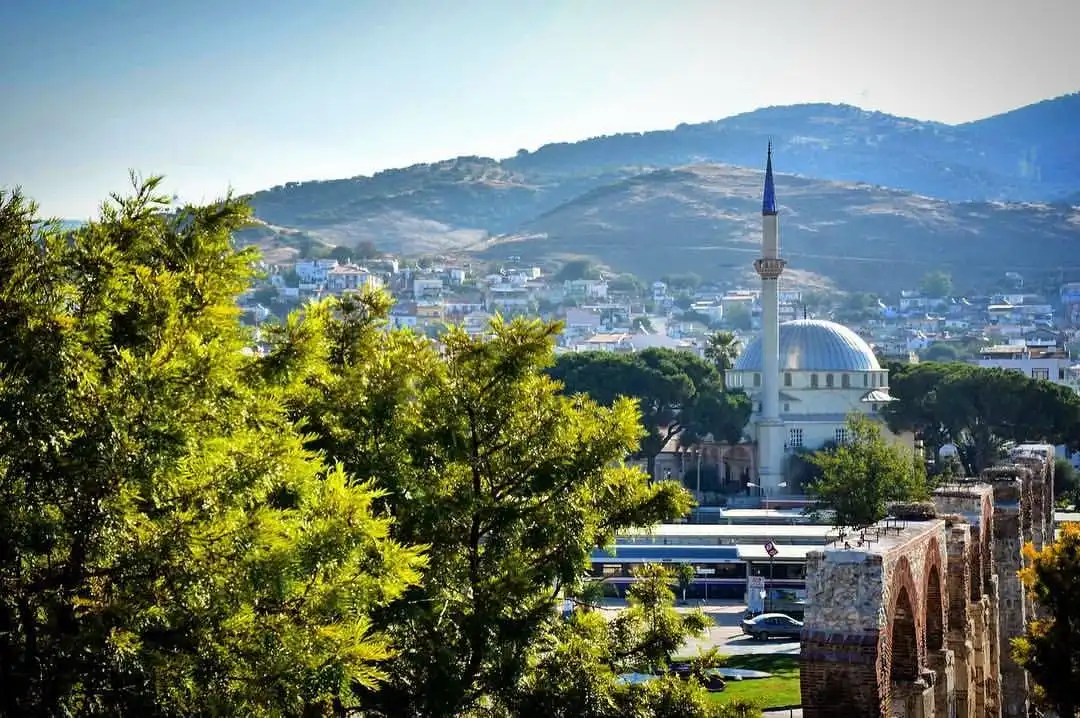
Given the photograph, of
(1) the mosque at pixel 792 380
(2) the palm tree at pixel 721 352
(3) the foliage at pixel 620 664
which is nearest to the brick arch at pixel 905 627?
(3) the foliage at pixel 620 664

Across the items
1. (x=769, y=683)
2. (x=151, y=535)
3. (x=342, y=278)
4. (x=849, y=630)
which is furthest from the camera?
(x=342, y=278)

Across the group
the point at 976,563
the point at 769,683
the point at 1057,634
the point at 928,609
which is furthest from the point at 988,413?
the point at 1057,634

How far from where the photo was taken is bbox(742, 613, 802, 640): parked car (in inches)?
1422

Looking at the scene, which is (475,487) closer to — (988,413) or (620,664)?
(620,664)

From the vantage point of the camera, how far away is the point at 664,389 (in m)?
68.4

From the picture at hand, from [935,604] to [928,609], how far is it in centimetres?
14

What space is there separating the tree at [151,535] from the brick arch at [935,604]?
10472 mm

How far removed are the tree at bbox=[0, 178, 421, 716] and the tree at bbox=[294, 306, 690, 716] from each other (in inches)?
99.4

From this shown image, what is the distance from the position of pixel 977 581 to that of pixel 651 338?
445 feet

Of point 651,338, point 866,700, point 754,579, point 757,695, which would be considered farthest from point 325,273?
point 866,700

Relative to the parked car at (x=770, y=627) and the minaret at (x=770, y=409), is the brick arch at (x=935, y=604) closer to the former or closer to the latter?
the parked car at (x=770, y=627)

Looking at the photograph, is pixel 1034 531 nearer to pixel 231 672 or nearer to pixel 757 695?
pixel 757 695

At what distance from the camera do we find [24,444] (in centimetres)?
908

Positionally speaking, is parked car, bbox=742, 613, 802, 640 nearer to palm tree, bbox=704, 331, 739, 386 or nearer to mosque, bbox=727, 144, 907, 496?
mosque, bbox=727, 144, 907, 496
